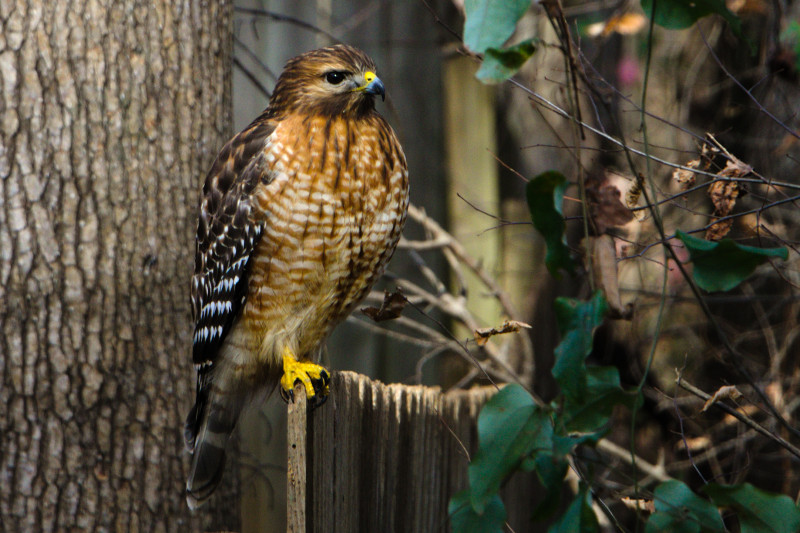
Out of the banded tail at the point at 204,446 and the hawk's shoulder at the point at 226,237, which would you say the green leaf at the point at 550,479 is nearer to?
the hawk's shoulder at the point at 226,237

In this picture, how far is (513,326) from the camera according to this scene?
209cm

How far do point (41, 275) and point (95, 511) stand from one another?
89 centimetres

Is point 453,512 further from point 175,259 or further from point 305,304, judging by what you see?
point 175,259

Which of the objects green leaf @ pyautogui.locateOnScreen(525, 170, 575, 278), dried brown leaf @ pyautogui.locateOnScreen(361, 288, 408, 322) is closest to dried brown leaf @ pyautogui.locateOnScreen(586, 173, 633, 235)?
green leaf @ pyautogui.locateOnScreen(525, 170, 575, 278)

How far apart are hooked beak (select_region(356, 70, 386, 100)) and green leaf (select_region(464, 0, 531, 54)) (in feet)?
4.80

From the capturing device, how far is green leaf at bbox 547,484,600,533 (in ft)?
4.63

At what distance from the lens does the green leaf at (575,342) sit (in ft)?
4.39

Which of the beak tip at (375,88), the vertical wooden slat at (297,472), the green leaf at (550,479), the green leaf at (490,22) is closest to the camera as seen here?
the green leaf at (490,22)

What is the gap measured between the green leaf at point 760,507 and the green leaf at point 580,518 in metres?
0.24

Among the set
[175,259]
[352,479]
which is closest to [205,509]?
[175,259]

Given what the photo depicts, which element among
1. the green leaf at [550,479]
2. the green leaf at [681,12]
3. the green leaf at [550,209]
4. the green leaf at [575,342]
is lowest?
the green leaf at [550,479]

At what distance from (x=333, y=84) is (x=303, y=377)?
105 cm

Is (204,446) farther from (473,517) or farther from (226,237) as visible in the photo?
(473,517)

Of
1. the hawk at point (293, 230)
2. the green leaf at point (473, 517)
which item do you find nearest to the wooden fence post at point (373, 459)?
the hawk at point (293, 230)
